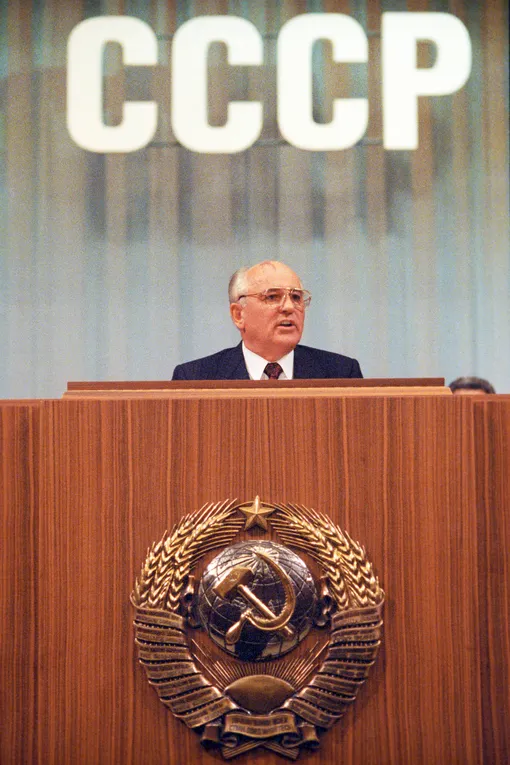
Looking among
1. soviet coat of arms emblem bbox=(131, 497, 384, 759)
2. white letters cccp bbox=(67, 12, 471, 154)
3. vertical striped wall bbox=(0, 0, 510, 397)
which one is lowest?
soviet coat of arms emblem bbox=(131, 497, 384, 759)

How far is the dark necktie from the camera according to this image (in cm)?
267

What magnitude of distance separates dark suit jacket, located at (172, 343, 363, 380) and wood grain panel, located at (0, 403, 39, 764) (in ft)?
4.45

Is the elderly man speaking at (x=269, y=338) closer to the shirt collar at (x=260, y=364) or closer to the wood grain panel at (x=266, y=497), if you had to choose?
the shirt collar at (x=260, y=364)

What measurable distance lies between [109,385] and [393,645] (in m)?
0.55

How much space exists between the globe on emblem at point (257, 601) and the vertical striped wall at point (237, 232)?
2.97 m

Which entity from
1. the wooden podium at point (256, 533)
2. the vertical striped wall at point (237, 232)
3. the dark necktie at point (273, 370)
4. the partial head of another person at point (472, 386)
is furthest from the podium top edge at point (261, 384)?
the vertical striped wall at point (237, 232)

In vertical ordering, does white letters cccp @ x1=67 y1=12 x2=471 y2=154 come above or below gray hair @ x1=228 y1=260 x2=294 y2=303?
above

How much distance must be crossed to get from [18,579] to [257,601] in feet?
1.09

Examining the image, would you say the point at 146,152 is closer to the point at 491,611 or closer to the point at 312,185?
the point at 312,185

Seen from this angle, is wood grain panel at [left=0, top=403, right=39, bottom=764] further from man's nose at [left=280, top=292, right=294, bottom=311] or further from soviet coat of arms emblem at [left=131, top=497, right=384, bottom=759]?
man's nose at [left=280, top=292, right=294, bottom=311]

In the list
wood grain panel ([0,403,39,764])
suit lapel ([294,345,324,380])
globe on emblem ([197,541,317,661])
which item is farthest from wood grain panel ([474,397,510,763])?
suit lapel ([294,345,324,380])

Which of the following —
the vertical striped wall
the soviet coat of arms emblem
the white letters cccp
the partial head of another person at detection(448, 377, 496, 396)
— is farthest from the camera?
the vertical striped wall

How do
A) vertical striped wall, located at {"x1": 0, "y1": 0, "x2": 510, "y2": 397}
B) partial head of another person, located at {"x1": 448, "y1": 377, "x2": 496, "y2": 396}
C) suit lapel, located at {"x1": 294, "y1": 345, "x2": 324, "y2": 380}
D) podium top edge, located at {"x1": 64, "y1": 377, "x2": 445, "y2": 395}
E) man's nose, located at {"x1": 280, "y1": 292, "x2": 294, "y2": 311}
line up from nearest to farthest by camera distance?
podium top edge, located at {"x1": 64, "y1": 377, "x2": 445, "y2": 395}, man's nose, located at {"x1": 280, "y1": 292, "x2": 294, "y2": 311}, suit lapel, located at {"x1": 294, "y1": 345, "x2": 324, "y2": 380}, partial head of another person, located at {"x1": 448, "y1": 377, "x2": 496, "y2": 396}, vertical striped wall, located at {"x1": 0, "y1": 0, "x2": 510, "y2": 397}

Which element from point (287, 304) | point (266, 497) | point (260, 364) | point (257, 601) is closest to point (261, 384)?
point (266, 497)
